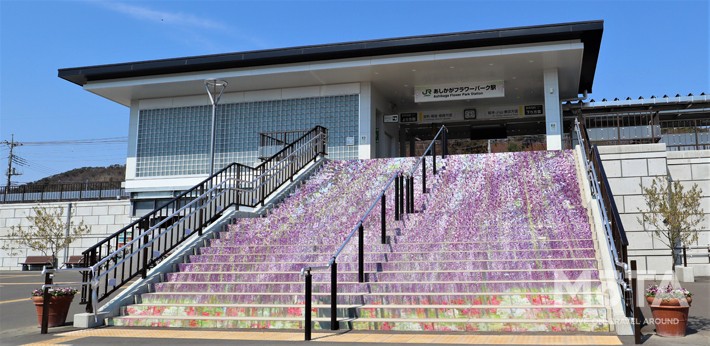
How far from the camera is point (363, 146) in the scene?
21172 mm

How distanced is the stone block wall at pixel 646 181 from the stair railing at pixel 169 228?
9.05m

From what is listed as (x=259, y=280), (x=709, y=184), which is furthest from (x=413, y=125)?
(x=259, y=280)

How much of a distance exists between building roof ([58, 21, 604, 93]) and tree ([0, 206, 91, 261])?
678cm

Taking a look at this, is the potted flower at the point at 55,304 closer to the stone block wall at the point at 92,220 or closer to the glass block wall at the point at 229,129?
the glass block wall at the point at 229,129

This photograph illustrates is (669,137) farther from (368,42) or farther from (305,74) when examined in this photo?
(305,74)

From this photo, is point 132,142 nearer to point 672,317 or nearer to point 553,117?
point 553,117

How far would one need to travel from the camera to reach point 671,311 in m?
7.27

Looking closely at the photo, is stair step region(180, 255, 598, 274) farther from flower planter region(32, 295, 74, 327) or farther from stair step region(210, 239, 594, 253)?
flower planter region(32, 295, 74, 327)

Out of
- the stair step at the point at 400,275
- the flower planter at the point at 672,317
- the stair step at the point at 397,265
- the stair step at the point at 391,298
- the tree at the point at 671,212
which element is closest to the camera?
the flower planter at the point at 672,317

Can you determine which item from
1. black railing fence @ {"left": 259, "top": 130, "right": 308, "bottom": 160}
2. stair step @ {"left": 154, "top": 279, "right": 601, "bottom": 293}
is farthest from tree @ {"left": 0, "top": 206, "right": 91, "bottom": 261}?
stair step @ {"left": 154, "top": 279, "right": 601, "bottom": 293}

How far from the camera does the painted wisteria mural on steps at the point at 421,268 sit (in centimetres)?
844

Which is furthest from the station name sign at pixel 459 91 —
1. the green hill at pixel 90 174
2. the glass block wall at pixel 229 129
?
the green hill at pixel 90 174

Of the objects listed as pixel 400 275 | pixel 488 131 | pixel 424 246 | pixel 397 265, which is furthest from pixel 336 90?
pixel 400 275

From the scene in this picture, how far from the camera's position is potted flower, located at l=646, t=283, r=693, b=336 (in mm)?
7250
